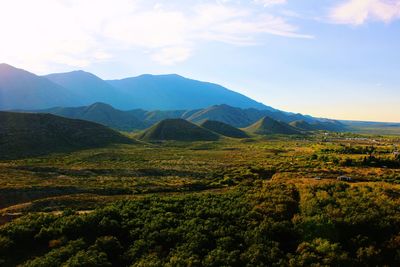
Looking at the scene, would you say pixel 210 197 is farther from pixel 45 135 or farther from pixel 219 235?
pixel 45 135

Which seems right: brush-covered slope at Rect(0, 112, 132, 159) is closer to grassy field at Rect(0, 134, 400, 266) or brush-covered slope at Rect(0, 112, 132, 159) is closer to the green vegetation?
grassy field at Rect(0, 134, 400, 266)

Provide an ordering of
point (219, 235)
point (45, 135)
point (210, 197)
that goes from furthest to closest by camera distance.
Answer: point (45, 135) → point (210, 197) → point (219, 235)

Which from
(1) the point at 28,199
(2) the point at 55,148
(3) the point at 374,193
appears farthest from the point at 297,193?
(2) the point at 55,148

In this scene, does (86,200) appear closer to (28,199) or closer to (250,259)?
(28,199)

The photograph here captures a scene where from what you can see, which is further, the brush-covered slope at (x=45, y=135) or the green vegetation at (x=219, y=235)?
the brush-covered slope at (x=45, y=135)

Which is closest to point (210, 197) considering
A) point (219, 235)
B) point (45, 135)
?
point (219, 235)

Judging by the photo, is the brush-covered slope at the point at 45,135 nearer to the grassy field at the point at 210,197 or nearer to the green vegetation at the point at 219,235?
the grassy field at the point at 210,197

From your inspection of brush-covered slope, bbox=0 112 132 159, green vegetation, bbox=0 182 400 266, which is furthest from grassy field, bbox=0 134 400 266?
brush-covered slope, bbox=0 112 132 159

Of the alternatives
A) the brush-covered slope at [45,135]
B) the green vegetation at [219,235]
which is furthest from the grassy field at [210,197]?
the brush-covered slope at [45,135]
